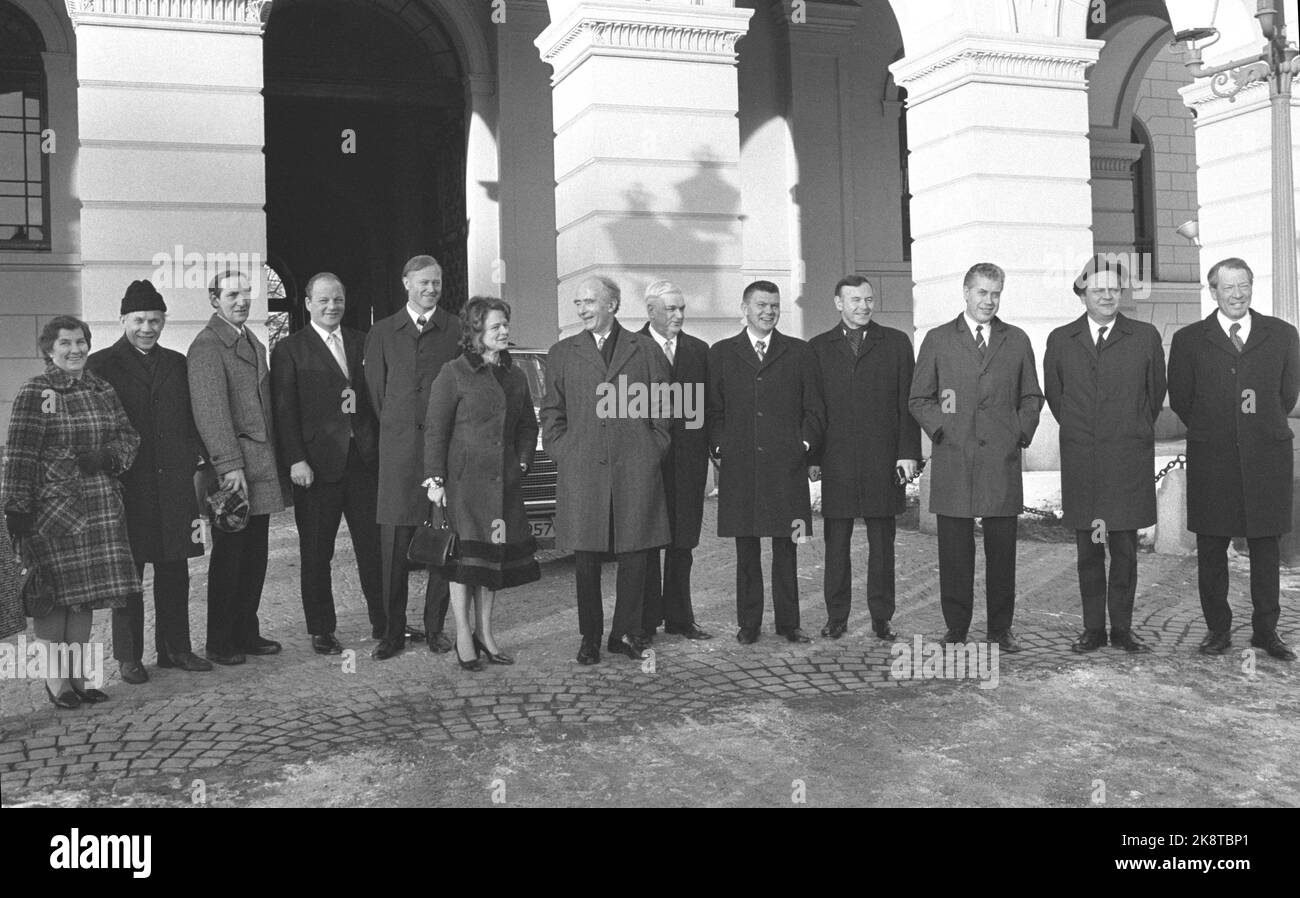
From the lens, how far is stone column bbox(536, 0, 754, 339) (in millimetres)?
11219

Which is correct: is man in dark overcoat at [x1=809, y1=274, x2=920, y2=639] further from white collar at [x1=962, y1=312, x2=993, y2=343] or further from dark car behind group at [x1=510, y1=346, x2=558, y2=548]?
dark car behind group at [x1=510, y1=346, x2=558, y2=548]

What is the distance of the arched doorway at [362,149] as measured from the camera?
17812 mm

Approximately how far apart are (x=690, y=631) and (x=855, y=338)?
1.86 meters

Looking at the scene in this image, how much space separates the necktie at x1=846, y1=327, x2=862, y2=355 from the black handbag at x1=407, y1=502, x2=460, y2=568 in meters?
2.41

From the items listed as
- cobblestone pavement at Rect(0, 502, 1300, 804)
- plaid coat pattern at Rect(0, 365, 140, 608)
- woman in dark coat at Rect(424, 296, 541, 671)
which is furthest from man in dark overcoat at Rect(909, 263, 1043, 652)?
plaid coat pattern at Rect(0, 365, 140, 608)

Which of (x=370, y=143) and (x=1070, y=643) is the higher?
(x=370, y=143)

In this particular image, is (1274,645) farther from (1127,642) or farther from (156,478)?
(156,478)

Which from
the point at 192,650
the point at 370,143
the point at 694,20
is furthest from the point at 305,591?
the point at 370,143

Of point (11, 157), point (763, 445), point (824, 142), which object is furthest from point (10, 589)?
point (824, 142)

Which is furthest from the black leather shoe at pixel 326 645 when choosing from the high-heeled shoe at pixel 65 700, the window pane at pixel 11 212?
the window pane at pixel 11 212

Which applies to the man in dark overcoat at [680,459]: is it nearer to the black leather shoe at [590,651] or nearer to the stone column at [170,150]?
the black leather shoe at [590,651]

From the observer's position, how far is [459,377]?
6.25 meters
